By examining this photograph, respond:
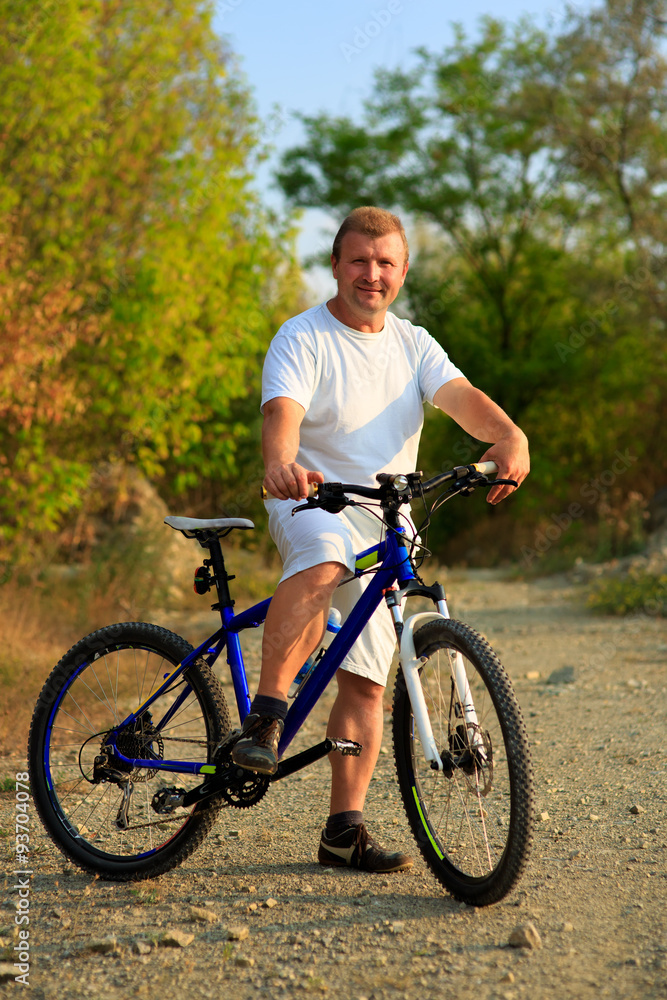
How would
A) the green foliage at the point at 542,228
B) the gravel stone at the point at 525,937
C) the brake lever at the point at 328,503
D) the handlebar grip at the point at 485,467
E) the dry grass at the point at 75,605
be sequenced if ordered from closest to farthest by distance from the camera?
the gravel stone at the point at 525,937 < the brake lever at the point at 328,503 < the handlebar grip at the point at 485,467 < the dry grass at the point at 75,605 < the green foliage at the point at 542,228

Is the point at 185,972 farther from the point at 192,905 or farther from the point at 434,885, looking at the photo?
the point at 434,885

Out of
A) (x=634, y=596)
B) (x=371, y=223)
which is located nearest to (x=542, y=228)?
(x=634, y=596)

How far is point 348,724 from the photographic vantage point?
315 centimetres

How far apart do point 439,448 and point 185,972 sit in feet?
52.2

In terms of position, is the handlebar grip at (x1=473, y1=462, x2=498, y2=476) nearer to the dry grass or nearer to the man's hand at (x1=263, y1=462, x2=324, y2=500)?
the man's hand at (x1=263, y1=462, x2=324, y2=500)

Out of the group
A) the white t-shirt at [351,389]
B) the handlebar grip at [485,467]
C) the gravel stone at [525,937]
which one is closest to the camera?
the gravel stone at [525,937]

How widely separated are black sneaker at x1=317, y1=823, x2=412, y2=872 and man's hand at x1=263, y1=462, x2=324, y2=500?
122cm

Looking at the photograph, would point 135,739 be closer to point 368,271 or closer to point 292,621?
point 292,621

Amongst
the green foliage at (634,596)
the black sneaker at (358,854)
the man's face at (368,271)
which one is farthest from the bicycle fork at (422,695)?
the green foliage at (634,596)

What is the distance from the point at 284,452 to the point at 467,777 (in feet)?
3.47

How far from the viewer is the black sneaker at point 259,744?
2.68 m

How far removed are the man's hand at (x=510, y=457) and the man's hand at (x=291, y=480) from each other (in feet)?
1.85

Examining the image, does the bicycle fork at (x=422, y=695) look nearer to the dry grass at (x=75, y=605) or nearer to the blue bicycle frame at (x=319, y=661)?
the blue bicycle frame at (x=319, y=661)

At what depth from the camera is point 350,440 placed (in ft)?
10.1
